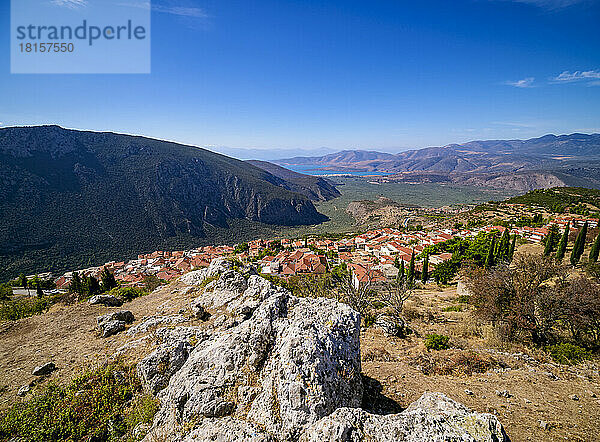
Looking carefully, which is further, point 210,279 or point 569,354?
point 210,279

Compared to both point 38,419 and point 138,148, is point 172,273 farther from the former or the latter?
point 138,148

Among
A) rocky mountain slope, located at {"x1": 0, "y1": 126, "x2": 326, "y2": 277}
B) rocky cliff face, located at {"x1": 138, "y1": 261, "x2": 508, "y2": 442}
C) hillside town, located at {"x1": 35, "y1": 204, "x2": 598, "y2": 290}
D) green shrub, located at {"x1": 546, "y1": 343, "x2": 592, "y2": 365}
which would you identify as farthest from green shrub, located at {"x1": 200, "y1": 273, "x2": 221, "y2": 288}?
rocky mountain slope, located at {"x1": 0, "y1": 126, "x2": 326, "y2": 277}

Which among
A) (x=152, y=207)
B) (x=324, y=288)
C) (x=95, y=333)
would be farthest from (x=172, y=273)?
(x=152, y=207)

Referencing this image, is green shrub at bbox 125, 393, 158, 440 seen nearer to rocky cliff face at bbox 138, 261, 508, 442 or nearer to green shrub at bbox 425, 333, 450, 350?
rocky cliff face at bbox 138, 261, 508, 442

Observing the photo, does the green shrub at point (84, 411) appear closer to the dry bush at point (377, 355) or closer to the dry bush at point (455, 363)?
the dry bush at point (377, 355)

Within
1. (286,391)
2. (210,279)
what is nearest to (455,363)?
(286,391)

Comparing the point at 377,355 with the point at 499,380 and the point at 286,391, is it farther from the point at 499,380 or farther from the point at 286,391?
the point at 286,391
